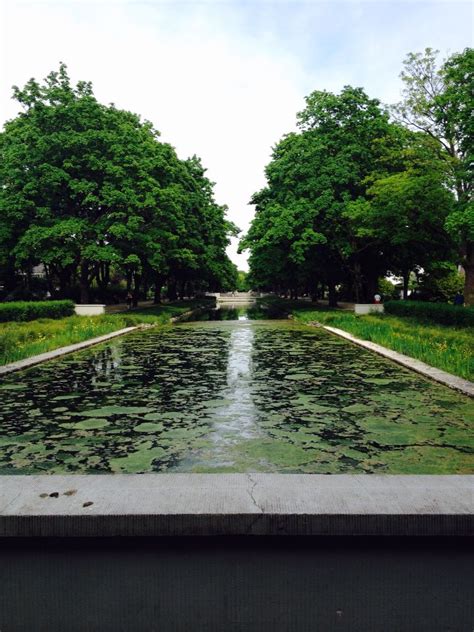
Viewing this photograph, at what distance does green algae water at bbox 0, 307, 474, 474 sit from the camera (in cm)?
574

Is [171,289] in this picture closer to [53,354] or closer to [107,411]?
[53,354]

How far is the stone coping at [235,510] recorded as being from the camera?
12.7 ft

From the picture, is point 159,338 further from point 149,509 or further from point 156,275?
point 156,275

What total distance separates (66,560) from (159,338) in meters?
16.7

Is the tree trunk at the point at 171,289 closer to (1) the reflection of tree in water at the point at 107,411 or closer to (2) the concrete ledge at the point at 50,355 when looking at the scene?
(2) the concrete ledge at the point at 50,355

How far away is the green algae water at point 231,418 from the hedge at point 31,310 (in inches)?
485

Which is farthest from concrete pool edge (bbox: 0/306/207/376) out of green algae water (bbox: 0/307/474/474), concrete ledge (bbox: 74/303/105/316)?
concrete ledge (bbox: 74/303/105/316)

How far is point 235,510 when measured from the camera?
3924 mm

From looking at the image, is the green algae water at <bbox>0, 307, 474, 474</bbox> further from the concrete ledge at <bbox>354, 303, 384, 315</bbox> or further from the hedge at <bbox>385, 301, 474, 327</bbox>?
the concrete ledge at <bbox>354, 303, 384, 315</bbox>

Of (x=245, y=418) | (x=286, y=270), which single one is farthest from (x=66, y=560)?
(x=286, y=270)

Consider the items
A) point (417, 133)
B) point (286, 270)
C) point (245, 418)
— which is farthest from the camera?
point (286, 270)

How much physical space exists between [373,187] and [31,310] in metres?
19.2

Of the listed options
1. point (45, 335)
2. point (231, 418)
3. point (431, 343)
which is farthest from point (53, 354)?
point (431, 343)

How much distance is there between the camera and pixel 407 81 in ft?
97.5
